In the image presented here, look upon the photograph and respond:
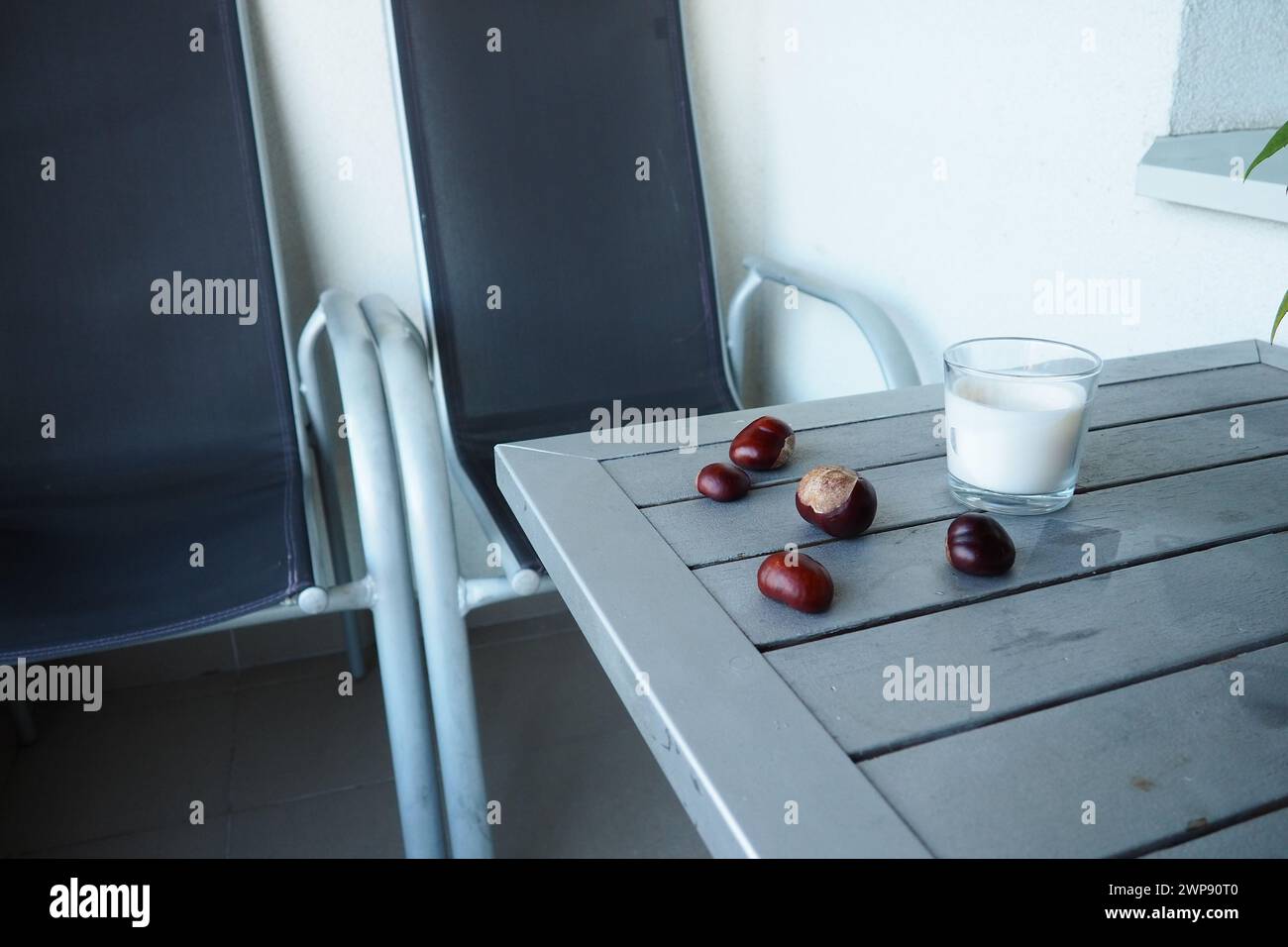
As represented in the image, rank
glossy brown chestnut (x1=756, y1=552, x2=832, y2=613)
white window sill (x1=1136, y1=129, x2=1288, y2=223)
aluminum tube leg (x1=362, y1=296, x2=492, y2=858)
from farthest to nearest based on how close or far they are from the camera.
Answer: aluminum tube leg (x1=362, y1=296, x2=492, y2=858)
white window sill (x1=1136, y1=129, x2=1288, y2=223)
glossy brown chestnut (x1=756, y1=552, x2=832, y2=613)

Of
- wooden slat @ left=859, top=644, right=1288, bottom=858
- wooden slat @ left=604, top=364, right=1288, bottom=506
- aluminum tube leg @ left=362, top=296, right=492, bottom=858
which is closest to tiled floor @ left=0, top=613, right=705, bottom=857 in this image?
aluminum tube leg @ left=362, top=296, right=492, bottom=858

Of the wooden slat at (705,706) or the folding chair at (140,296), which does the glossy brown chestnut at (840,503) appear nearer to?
the wooden slat at (705,706)

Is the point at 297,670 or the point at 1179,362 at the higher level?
the point at 1179,362

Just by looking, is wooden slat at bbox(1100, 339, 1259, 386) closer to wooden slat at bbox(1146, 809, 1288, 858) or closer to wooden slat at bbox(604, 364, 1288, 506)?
wooden slat at bbox(604, 364, 1288, 506)

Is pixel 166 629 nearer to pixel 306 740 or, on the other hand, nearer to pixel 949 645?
pixel 306 740

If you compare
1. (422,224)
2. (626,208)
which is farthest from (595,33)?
(422,224)

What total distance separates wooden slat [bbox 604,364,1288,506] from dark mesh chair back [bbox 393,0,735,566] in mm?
793

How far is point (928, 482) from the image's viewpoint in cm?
72

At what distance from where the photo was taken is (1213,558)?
23.4 inches

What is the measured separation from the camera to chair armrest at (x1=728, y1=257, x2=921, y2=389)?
1371 mm

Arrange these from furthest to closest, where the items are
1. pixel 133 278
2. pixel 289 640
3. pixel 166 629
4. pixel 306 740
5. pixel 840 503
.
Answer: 1. pixel 289 640
2. pixel 306 740
3. pixel 133 278
4. pixel 166 629
5. pixel 840 503

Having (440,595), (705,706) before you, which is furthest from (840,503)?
(440,595)
